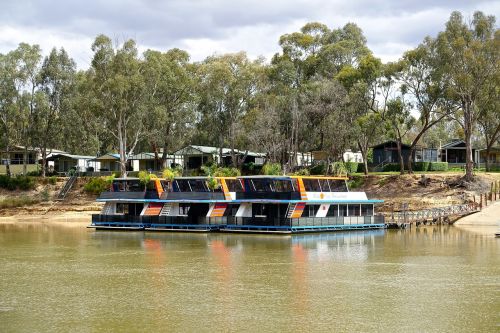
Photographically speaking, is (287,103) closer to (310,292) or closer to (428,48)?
(428,48)

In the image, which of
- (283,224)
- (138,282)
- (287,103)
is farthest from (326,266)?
(287,103)

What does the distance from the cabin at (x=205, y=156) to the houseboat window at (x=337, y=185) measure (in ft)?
114

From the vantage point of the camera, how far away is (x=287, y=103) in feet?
273

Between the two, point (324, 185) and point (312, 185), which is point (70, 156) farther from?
point (312, 185)

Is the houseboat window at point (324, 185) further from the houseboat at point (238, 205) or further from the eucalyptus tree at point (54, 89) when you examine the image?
the eucalyptus tree at point (54, 89)

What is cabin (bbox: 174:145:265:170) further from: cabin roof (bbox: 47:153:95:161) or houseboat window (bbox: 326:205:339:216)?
houseboat window (bbox: 326:205:339:216)

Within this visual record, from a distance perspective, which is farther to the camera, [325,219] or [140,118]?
[140,118]

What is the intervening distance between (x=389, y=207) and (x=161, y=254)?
3349cm

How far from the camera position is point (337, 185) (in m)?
58.5

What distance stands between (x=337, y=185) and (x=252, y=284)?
27430 mm

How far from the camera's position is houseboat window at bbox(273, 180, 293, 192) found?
54853 millimetres

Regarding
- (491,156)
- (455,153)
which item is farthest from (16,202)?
(491,156)

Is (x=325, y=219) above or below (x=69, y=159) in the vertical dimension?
below

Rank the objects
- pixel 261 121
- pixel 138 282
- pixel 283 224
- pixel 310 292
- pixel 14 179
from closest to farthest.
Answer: pixel 310 292 → pixel 138 282 → pixel 283 224 → pixel 261 121 → pixel 14 179
